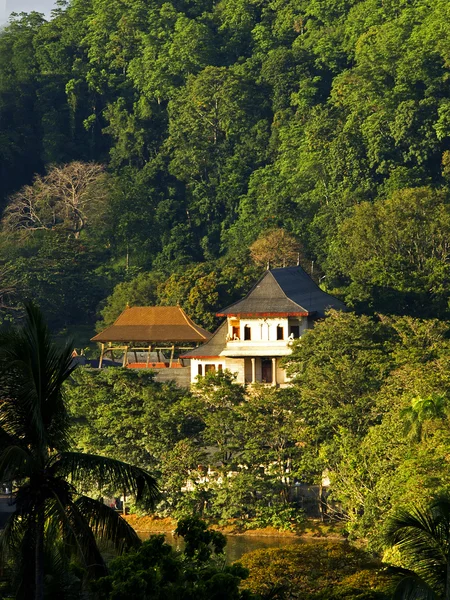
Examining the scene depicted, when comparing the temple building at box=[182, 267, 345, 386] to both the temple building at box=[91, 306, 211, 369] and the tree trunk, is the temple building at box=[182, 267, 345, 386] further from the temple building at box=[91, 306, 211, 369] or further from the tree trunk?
the tree trunk

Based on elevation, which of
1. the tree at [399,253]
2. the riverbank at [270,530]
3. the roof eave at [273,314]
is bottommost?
the riverbank at [270,530]

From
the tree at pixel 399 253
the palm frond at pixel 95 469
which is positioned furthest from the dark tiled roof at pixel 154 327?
the palm frond at pixel 95 469

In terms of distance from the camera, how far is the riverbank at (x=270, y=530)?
43.9 m

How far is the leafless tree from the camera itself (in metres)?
92.2

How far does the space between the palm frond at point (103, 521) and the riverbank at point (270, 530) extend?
25598 millimetres

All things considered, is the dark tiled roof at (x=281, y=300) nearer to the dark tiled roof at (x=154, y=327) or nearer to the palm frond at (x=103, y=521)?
the dark tiled roof at (x=154, y=327)

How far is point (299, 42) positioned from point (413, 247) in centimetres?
3749

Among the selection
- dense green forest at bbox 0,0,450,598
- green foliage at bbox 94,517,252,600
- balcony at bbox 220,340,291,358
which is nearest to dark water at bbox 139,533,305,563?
dense green forest at bbox 0,0,450,598

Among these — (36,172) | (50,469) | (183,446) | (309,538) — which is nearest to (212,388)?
(183,446)

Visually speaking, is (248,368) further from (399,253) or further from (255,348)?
(399,253)

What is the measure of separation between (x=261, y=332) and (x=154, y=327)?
8.91 m

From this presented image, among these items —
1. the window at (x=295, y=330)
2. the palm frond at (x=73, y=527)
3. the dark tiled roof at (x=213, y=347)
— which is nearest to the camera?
the palm frond at (x=73, y=527)

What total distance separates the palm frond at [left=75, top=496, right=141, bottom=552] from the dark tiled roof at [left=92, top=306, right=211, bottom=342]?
4695cm

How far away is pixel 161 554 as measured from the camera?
2055 cm
